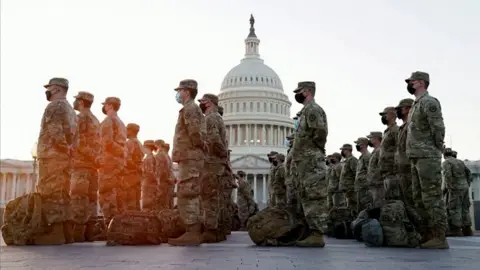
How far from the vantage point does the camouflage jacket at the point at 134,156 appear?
43.2ft

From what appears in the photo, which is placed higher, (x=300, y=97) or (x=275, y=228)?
(x=300, y=97)

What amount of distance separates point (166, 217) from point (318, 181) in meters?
2.99

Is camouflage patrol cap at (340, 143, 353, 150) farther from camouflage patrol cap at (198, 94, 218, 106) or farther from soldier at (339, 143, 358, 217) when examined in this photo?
camouflage patrol cap at (198, 94, 218, 106)

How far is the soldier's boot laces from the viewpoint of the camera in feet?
28.9

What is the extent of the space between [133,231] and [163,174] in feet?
21.0

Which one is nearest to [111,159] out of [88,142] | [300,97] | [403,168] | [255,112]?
[88,142]

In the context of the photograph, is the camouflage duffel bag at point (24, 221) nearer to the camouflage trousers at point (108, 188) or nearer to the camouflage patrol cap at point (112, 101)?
the camouflage trousers at point (108, 188)

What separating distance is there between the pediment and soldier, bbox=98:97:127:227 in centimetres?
7576

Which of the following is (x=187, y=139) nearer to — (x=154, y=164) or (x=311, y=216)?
(x=311, y=216)

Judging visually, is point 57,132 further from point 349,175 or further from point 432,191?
point 349,175

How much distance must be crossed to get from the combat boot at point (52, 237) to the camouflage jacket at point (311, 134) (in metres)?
4.33

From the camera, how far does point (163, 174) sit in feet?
50.6

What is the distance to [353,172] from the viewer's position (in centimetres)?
1485

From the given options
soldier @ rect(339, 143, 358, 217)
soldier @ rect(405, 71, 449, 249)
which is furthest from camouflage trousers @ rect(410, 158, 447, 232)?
soldier @ rect(339, 143, 358, 217)
